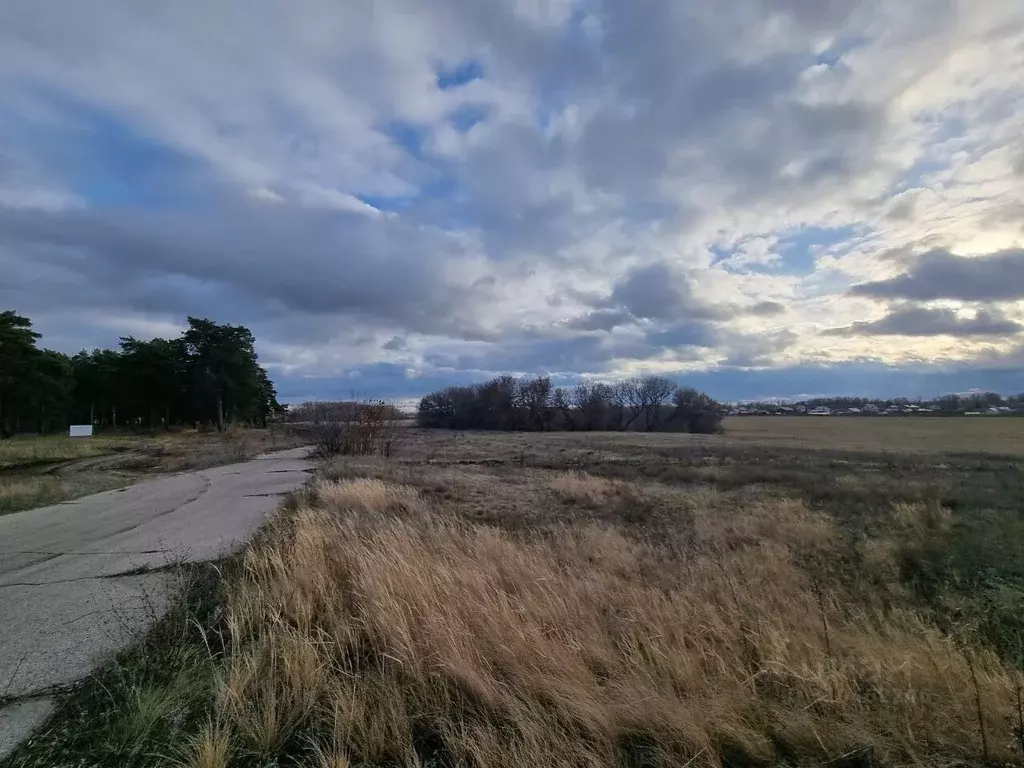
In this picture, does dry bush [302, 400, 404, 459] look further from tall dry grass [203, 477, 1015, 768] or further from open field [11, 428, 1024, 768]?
tall dry grass [203, 477, 1015, 768]

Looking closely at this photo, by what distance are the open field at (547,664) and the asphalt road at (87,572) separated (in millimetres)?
468

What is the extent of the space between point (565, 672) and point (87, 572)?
7054mm

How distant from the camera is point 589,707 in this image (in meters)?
3.36

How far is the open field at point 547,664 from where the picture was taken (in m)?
3.14

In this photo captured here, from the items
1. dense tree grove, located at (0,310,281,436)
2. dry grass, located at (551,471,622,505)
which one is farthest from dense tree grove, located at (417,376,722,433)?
dry grass, located at (551,471,622,505)

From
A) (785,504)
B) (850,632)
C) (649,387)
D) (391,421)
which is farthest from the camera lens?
(649,387)

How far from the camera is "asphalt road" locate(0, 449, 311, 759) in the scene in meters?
4.23

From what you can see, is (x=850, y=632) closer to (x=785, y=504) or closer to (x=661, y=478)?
(x=785, y=504)

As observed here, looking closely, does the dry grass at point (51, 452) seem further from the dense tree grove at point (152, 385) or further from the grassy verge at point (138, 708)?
the grassy verge at point (138, 708)

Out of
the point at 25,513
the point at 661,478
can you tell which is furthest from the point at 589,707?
the point at 661,478

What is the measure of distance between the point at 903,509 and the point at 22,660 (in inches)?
707

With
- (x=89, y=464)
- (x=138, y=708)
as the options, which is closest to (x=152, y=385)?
(x=89, y=464)

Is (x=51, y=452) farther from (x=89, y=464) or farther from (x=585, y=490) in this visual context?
(x=585, y=490)

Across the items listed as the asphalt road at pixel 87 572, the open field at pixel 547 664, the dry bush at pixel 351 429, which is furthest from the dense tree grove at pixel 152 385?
the open field at pixel 547 664
